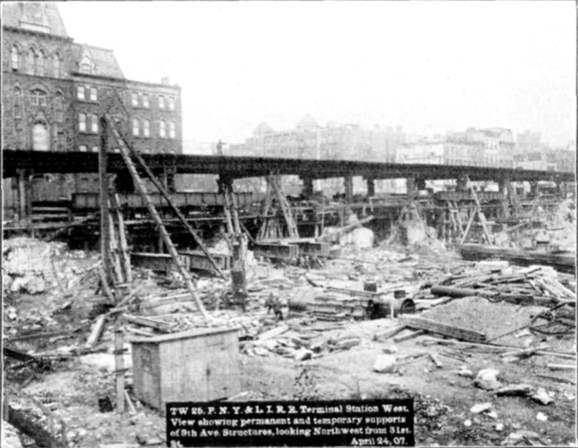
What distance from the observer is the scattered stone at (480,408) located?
7529mm

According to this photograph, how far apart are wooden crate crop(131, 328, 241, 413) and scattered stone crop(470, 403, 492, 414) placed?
11.1ft

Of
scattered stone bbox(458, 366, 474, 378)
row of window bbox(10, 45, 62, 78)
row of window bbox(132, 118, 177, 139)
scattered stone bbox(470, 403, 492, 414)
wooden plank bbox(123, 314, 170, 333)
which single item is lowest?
scattered stone bbox(470, 403, 492, 414)

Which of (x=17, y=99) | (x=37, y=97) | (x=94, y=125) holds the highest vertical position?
(x=37, y=97)

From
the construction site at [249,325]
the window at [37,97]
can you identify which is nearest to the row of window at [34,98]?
the window at [37,97]

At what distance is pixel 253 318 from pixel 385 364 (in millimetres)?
4337

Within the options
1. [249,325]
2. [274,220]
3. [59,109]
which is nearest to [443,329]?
[249,325]

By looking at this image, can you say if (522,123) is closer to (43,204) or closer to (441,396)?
(441,396)

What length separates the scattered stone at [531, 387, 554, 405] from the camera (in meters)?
7.75

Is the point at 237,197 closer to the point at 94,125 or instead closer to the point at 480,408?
the point at 94,125

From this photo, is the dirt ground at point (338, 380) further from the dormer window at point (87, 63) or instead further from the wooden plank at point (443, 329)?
the dormer window at point (87, 63)

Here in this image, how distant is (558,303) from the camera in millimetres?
11852

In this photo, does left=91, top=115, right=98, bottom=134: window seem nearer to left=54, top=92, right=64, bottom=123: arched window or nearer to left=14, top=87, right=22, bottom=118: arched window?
left=54, top=92, right=64, bottom=123: arched window

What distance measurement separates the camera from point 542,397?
7848 mm

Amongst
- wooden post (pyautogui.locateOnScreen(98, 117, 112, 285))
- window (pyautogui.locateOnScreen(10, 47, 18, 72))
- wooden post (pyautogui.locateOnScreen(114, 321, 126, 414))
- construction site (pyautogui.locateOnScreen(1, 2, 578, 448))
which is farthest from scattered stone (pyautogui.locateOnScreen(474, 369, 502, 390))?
window (pyautogui.locateOnScreen(10, 47, 18, 72))
